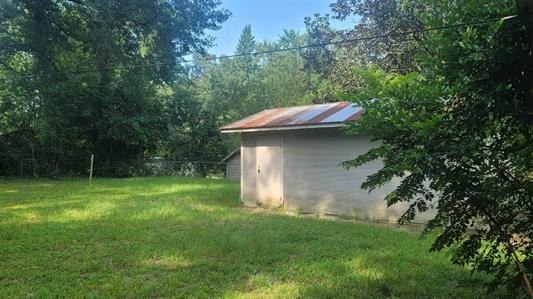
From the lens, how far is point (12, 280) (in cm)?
476

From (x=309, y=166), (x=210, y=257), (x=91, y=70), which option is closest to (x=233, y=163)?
(x=91, y=70)

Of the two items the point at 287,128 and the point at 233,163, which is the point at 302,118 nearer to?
the point at 287,128

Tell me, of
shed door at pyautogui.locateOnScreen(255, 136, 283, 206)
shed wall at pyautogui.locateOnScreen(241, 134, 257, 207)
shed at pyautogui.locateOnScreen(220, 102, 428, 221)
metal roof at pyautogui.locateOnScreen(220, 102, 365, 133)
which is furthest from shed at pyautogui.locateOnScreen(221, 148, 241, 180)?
shed door at pyautogui.locateOnScreen(255, 136, 283, 206)

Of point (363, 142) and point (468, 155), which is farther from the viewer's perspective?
point (363, 142)

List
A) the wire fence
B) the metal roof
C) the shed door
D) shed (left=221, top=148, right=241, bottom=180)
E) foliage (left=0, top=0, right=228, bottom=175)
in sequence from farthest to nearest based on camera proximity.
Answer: shed (left=221, top=148, right=241, bottom=180) → the wire fence → foliage (left=0, top=0, right=228, bottom=175) → the shed door → the metal roof

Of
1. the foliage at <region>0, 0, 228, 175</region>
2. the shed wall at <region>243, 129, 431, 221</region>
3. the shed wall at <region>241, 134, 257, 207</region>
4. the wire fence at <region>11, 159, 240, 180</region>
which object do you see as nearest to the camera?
the shed wall at <region>243, 129, 431, 221</region>

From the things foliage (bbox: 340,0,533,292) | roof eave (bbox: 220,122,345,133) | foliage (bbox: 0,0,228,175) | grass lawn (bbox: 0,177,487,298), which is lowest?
grass lawn (bbox: 0,177,487,298)

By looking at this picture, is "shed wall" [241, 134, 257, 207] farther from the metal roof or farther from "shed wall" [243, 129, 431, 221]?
"shed wall" [243, 129, 431, 221]

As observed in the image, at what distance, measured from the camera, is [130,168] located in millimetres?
22516

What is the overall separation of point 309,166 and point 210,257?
5030mm

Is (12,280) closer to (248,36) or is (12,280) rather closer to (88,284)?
(88,284)

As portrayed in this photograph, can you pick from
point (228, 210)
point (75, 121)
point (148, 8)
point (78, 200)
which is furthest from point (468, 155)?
point (75, 121)

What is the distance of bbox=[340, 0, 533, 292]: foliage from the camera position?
2.96 metres

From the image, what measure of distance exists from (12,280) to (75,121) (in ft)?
58.5
